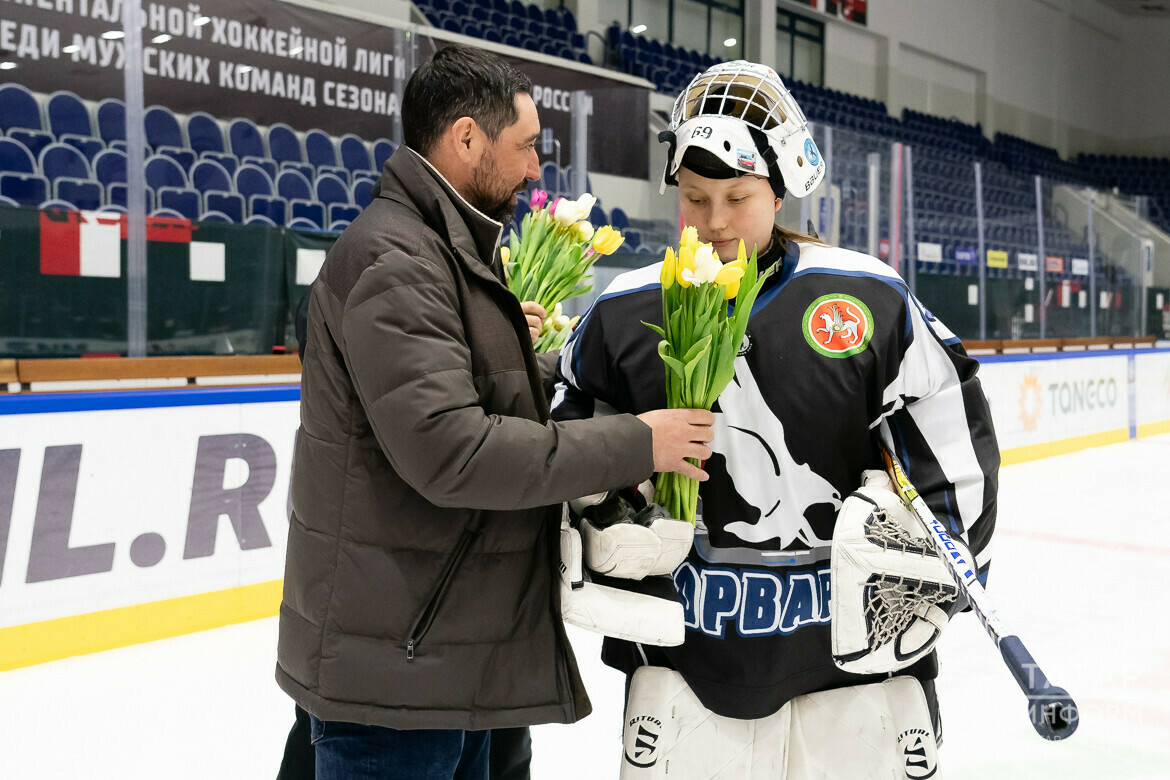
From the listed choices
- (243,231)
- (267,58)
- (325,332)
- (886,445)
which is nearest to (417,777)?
(325,332)

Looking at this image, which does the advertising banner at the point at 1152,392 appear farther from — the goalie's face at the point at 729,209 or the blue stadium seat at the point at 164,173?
the goalie's face at the point at 729,209

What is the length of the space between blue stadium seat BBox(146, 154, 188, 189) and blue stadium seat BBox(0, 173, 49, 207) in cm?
42

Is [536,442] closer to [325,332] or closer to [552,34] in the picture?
[325,332]

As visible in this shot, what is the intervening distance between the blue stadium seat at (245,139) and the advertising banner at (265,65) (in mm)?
93

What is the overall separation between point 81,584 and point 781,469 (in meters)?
2.76

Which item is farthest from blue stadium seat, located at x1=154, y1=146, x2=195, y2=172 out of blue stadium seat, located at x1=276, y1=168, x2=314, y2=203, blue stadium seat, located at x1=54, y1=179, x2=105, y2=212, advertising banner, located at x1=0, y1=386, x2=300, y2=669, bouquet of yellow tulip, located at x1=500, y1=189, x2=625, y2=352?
bouquet of yellow tulip, located at x1=500, y1=189, x2=625, y2=352

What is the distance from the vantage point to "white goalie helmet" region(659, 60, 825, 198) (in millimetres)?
1229

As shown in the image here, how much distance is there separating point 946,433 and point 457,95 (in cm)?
70

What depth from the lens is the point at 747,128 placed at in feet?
4.07

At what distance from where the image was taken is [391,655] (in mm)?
1157

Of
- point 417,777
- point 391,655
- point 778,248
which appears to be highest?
point 778,248

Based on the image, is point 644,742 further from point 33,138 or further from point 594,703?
point 33,138

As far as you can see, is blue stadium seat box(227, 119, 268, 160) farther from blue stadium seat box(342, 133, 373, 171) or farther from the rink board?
the rink board

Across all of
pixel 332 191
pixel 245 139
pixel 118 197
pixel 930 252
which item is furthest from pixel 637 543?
pixel 930 252
